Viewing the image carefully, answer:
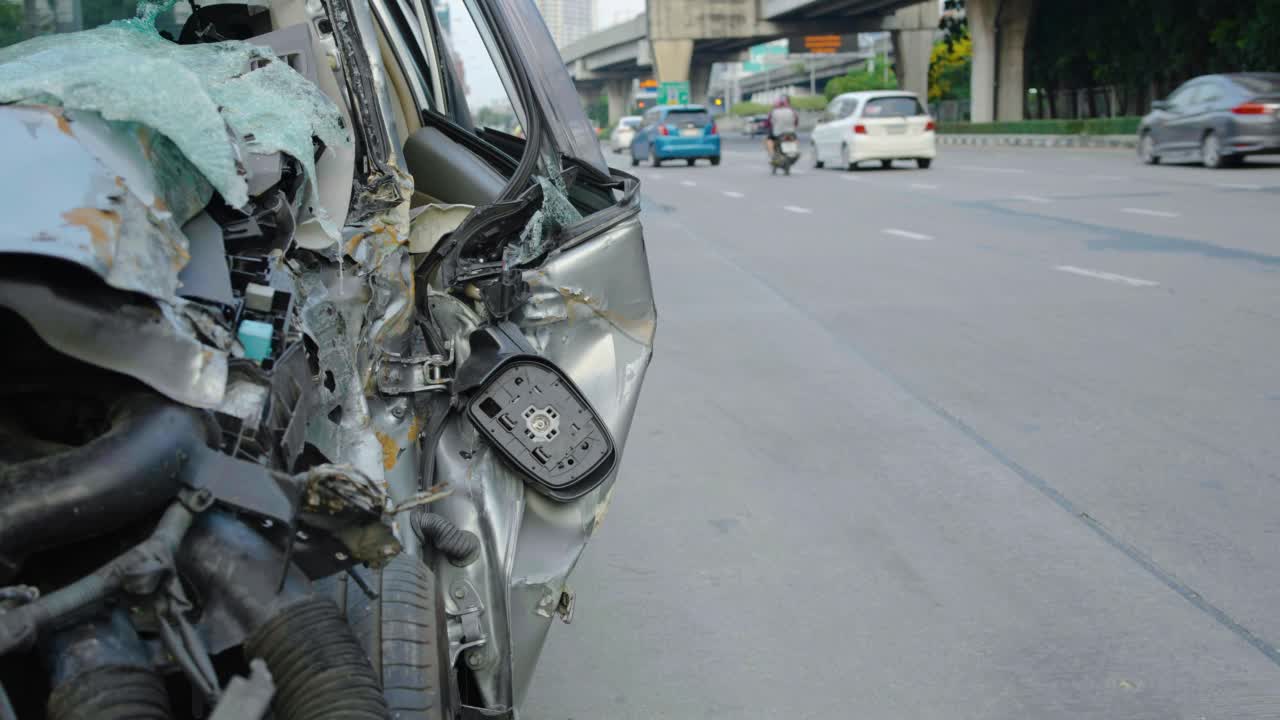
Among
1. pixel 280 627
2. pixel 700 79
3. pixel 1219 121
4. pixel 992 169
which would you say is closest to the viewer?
pixel 280 627

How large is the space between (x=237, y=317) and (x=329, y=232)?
0.60 meters

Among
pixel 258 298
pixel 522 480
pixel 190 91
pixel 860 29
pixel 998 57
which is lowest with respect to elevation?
pixel 522 480

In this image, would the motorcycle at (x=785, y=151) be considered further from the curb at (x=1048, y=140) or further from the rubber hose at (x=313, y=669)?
the rubber hose at (x=313, y=669)

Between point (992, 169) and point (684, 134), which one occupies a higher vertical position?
point (684, 134)

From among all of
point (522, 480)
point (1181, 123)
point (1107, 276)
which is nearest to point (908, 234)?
point (1107, 276)

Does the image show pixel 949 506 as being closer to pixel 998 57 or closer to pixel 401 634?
pixel 401 634

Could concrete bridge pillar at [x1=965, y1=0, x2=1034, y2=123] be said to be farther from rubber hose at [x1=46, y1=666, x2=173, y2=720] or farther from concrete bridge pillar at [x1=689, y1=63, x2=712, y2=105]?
rubber hose at [x1=46, y1=666, x2=173, y2=720]

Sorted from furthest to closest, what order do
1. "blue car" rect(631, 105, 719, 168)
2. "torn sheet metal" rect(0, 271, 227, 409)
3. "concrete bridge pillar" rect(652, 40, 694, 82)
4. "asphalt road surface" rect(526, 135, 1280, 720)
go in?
1. "concrete bridge pillar" rect(652, 40, 694, 82)
2. "blue car" rect(631, 105, 719, 168)
3. "asphalt road surface" rect(526, 135, 1280, 720)
4. "torn sheet metal" rect(0, 271, 227, 409)

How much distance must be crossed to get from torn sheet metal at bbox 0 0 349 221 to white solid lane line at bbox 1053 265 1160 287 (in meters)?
8.59

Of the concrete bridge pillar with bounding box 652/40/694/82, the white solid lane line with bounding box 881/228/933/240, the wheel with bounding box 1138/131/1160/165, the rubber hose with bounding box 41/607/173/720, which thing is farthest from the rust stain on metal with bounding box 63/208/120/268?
the concrete bridge pillar with bounding box 652/40/694/82

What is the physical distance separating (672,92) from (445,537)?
7550 cm

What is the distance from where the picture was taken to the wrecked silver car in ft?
5.86

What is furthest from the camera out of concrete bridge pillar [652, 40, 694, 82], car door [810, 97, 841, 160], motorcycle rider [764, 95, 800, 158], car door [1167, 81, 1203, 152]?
concrete bridge pillar [652, 40, 694, 82]

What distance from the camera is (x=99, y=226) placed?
6.05 feet
